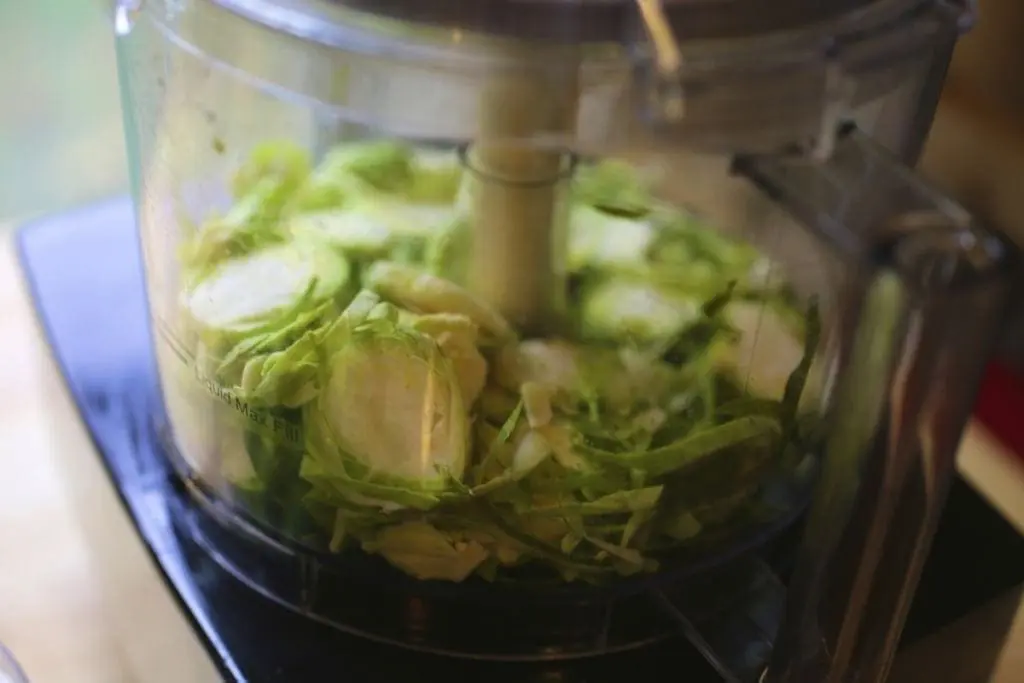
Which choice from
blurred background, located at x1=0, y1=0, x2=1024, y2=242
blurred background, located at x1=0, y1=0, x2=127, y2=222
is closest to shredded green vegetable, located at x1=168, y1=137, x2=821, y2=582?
blurred background, located at x1=0, y1=0, x2=1024, y2=242

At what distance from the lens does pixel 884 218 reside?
305 mm

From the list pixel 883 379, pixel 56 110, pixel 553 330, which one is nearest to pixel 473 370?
pixel 553 330

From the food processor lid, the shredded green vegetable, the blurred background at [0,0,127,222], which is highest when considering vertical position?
the food processor lid

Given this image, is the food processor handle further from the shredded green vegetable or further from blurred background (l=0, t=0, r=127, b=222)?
blurred background (l=0, t=0, r=127, b=222)

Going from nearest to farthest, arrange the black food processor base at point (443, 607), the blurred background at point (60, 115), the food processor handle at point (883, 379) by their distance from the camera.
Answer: the food processor handle at point (883, 379), the black food processor base at point (443, 607), the blurred background at point (60, 115)

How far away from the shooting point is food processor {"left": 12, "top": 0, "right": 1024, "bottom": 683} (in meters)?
0.32

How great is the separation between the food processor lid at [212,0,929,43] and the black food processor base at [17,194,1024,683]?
0.69ft

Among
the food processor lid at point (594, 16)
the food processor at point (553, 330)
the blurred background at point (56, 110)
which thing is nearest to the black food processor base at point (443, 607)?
the food processor at point (553, 330)

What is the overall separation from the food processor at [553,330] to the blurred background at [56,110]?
0.51m

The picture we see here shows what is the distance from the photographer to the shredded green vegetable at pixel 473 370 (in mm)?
398

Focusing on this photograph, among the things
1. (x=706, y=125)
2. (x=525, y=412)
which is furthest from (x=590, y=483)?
(x=706, y=125)

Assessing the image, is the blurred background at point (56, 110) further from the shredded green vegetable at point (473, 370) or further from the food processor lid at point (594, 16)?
the food processor lid at point (594, 16)

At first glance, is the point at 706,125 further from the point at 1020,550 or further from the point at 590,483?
the point at 1020,550

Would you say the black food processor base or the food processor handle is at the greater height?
the food processor handle
